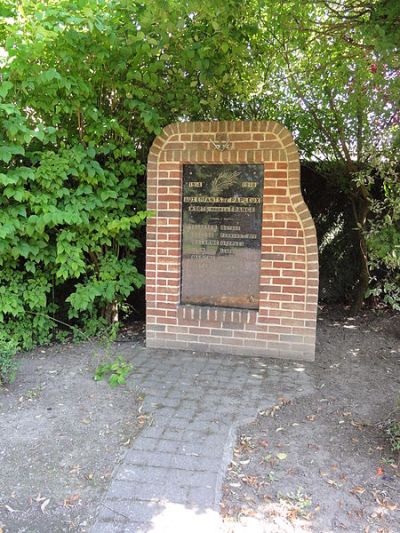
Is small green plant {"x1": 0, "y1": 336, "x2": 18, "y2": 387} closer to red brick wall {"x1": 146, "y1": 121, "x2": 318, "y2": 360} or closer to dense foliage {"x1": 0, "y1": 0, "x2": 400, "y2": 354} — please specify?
dense foliage {"x1": 0, "y1": 0, "x2": 400, "y2": 354}

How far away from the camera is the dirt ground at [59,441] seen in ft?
7.64

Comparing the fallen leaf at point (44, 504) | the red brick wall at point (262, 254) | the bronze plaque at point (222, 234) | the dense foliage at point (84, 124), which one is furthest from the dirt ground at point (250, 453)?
the bronze plaque at point (222, 234)

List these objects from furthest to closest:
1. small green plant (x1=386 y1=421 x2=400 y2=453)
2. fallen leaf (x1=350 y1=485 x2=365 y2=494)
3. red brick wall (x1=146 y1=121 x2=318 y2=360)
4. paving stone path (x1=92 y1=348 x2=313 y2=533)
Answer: red brick wall (x1=146 y1=121 x2=318 y2=360)
small green plant (x1=386 y1=421 x2=400 y2=453)
fallen leaf (x1=350 y1=485 x2=365 y2=494)
paving stone path (x1=92 y1=348 x2=313 y2=533)

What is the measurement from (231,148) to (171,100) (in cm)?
96

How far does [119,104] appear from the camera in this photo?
16.2 feet

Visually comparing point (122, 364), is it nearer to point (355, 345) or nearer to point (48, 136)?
point (48, 136)

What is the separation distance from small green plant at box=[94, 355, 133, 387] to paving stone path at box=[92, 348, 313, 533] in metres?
0.14

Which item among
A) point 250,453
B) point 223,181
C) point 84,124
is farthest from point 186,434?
point 84,124

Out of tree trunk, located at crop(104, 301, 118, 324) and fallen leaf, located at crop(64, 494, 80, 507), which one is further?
tree trunk, located at crop(104, 301, 118, 324)

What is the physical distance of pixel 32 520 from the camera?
226 centimetres

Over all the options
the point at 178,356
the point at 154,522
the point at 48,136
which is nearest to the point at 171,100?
the point at 48,136

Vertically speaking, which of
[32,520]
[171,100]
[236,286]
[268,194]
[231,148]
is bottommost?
[32,520]

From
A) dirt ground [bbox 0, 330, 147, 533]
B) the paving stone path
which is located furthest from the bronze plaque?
dirt ground [bbox 0, 330, 147, 533]

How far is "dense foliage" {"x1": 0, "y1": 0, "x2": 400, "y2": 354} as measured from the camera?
152 inches
